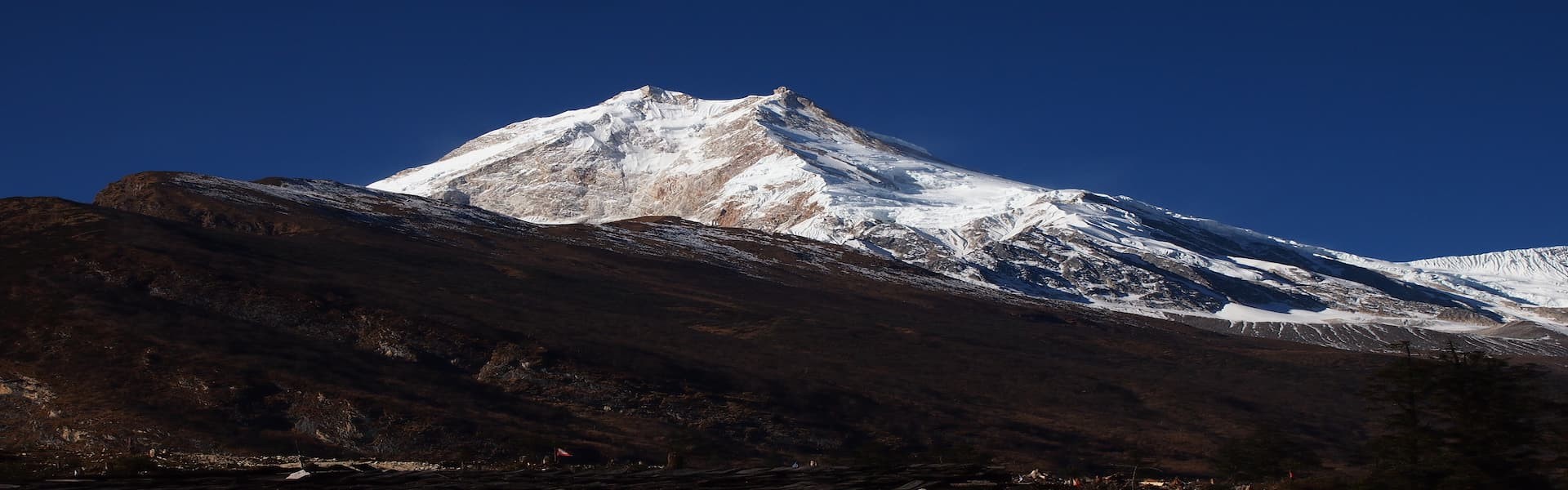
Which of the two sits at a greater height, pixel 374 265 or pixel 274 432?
pixel 374 265

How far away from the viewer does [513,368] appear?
118 metres

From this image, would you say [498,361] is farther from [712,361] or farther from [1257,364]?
[1257,364]

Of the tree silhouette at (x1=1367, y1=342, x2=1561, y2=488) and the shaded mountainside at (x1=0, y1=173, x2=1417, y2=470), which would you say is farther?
the shaded mountainside at (x1=0, y1=173, x2=1417, y2=470)

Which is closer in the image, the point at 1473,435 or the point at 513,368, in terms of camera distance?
the point at 1473,435

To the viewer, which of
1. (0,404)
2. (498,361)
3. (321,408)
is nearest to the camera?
(0,404)

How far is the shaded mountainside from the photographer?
92000mm

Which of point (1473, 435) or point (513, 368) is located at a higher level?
point (1473, 435)

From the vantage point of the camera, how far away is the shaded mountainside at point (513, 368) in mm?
92000

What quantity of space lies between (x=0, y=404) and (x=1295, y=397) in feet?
455

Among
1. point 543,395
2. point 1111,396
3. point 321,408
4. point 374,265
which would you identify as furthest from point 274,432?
point 1111,396

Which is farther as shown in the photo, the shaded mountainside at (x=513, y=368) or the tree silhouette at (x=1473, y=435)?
the shaded mountainside at (x=513, y=368)

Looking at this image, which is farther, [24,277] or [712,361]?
[712,361]

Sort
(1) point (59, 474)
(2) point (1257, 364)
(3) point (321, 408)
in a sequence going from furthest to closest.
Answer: (2) point (1257, 364) < (3) point (321, 408) < (1) point (59, 474)

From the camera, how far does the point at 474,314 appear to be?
135 m
